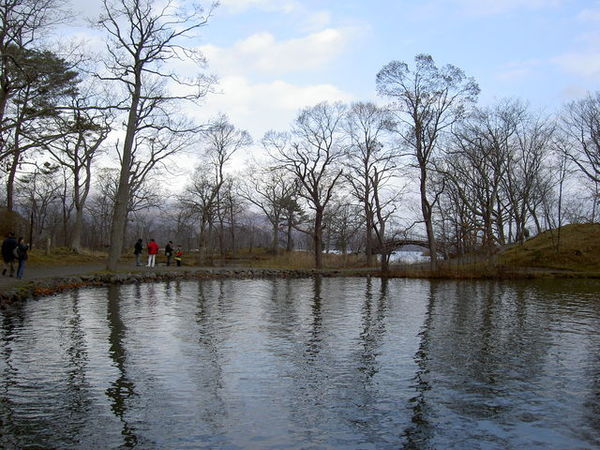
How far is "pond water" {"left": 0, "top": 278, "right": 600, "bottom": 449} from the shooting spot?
236 inches

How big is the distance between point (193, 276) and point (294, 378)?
2163cm

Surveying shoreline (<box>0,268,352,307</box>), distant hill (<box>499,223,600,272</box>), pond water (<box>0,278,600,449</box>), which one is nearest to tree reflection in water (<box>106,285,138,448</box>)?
pond water (<box>0,278,600,449</box>)

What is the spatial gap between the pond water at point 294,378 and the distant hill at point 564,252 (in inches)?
1000

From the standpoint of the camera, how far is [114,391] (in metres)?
7.41

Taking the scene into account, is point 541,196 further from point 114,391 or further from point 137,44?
point 114,391

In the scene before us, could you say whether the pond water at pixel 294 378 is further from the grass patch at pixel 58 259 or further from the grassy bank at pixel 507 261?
the grassy bank at pixel 507 261

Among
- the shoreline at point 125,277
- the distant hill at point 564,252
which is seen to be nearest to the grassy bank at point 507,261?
the distant hill at point 564,252

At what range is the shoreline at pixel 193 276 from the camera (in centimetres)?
1842

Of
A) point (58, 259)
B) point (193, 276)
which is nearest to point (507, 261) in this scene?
point (193, 276)

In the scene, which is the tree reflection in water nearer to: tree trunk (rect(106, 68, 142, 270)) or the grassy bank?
tree trunk (rect(106, 68, 142, 270))

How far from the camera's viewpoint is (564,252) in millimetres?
40094

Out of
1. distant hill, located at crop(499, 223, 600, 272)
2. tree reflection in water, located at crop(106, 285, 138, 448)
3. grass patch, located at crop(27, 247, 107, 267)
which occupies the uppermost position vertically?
distant hill, located at crop(499, 223, 600, 272)

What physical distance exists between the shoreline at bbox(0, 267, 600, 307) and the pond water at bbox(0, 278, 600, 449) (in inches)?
95.2

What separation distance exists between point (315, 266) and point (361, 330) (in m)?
27.0
